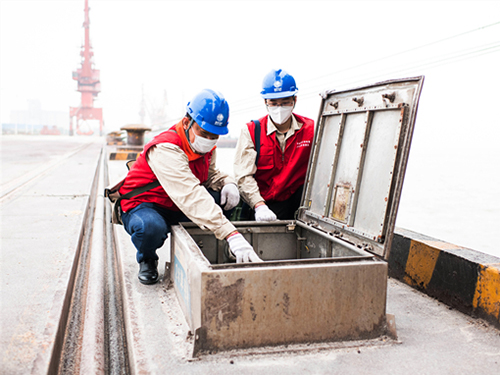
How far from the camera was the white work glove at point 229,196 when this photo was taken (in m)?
3.37

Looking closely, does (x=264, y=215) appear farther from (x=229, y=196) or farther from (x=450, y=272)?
(x=450, y=272)

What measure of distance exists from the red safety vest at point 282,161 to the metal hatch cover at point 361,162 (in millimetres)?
258

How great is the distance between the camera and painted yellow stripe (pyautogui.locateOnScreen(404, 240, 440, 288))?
9.73 ft

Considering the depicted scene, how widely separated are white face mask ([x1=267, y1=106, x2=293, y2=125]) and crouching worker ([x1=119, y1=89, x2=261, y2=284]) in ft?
2.19

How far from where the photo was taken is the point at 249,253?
246 centimetres

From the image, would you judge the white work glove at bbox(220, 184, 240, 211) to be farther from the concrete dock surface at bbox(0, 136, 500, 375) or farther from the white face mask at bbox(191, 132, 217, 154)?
the concrete dock surface at bbox(0, 136, 500, 375)

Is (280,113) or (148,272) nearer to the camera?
(148,272)

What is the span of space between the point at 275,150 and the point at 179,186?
120 cm

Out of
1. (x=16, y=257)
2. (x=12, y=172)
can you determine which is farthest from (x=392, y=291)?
(x=12, y=172)

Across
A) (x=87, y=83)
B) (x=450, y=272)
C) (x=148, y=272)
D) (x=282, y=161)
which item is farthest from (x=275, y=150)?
(x=87, y=83)

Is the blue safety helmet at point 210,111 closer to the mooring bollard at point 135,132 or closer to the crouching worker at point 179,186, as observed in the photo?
the crouching worker at point 179,186

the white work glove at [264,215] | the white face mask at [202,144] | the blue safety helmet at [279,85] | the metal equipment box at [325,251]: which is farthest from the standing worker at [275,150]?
the white face mask at [202,144]

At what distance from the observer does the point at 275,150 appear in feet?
11.8

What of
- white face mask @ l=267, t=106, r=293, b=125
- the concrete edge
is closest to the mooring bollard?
white face mask @ l=267, t=106, r=293, b=125
